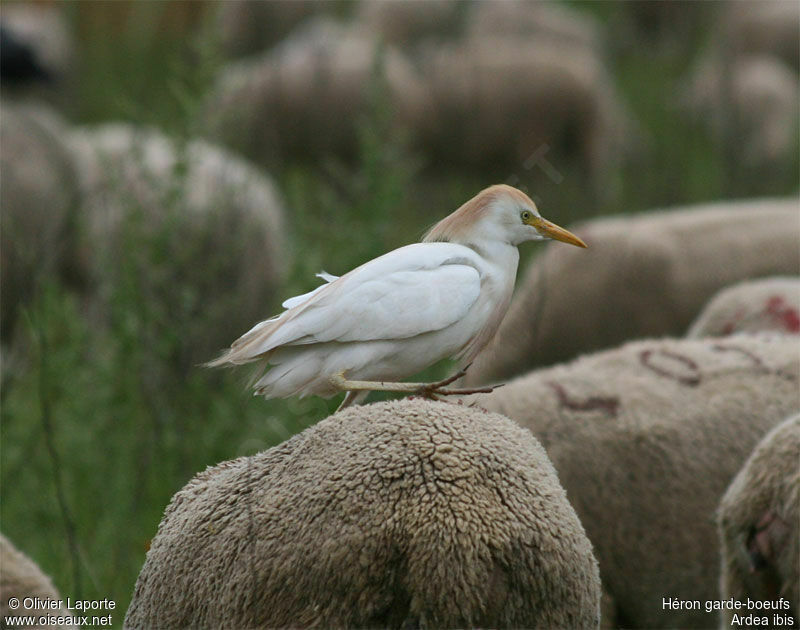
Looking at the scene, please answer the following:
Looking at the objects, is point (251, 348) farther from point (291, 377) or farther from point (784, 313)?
point (784, 313)

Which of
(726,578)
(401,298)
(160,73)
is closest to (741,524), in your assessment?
(726,578)

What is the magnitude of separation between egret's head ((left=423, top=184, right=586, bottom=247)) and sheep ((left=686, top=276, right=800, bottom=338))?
242 cm

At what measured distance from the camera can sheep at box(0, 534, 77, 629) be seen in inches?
124

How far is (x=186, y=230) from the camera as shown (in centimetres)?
580

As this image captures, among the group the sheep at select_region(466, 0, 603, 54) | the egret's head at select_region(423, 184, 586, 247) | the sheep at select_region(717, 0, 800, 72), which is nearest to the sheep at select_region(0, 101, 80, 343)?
the egret's head at select_region(423, 184, 586, 247)

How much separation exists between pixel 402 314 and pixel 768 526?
1.23m

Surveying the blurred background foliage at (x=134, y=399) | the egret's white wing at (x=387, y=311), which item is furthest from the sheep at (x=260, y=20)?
the egret's white wing at (x=387, y=311)

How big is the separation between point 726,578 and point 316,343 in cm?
148

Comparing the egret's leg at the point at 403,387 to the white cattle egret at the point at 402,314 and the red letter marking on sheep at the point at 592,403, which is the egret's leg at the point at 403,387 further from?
the red letter marking on sheep at the point at 592,403

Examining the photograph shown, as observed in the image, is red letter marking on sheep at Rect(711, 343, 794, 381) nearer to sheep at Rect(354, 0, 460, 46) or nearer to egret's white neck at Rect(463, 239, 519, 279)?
egret's white neck at Rect(463, 239, 519, 279)

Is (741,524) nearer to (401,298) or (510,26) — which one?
(401,298)

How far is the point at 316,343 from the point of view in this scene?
2.69 m

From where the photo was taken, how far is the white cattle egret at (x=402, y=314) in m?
2.64

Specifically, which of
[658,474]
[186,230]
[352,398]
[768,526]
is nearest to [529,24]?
[186,230]
